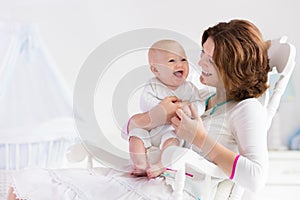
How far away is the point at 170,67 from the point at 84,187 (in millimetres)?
459

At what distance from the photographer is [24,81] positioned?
2.99 m

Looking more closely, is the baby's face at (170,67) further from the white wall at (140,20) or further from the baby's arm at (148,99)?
the white wall at (140,20)

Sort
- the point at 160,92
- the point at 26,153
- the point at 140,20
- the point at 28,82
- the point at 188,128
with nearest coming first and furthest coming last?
the point at 188,128 → the point at 160,92 → the point at 26,153 → the point at 28,82 → the point at 140,20

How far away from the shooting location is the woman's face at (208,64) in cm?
175

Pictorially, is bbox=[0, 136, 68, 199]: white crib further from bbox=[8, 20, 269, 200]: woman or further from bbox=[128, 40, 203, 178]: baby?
bbox=[128, 40, 203, 178]: baby

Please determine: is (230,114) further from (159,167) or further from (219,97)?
(159,167)

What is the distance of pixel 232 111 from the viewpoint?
5.67 ft

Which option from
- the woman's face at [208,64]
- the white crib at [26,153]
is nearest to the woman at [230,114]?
the woman's face at [208,64]

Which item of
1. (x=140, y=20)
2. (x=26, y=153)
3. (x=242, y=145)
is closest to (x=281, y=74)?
(x=242, y=145)

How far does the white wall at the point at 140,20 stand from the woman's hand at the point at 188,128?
1.86 metres

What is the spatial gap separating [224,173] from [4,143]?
54.8 inches

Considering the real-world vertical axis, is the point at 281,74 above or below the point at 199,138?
above

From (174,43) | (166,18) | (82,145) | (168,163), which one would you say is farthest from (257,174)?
(166,18)

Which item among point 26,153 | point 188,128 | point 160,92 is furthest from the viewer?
point 26,153
